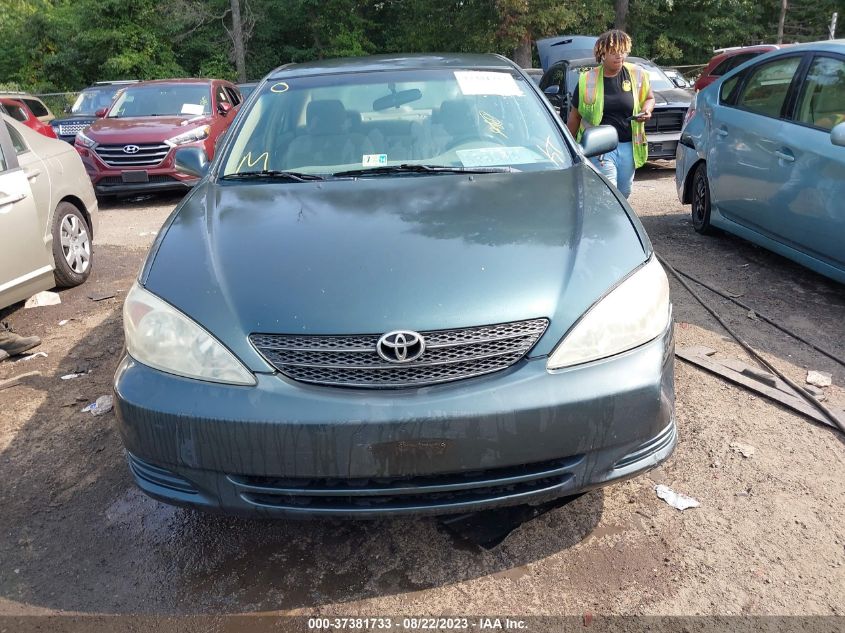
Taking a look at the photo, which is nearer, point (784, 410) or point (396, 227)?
point (396, 227)

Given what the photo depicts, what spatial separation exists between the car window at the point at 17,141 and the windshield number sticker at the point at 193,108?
529 centimetres

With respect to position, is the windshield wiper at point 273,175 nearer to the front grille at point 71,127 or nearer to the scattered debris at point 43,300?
the scattered debris at point 43,300

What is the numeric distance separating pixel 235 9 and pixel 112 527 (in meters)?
31.8

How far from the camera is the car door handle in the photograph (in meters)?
4.61

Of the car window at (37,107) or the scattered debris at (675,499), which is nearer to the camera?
Answer: the scattered debris at (675,499)

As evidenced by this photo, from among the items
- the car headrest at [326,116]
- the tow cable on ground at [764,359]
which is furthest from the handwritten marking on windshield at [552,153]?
the tow cable on ground at [764,359]

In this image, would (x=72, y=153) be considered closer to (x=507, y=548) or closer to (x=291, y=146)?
(x=291, y=146)

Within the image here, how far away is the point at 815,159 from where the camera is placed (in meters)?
4.54

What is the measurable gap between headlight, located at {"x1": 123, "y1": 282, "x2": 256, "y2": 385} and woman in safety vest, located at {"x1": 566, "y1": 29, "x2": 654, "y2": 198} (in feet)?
12.8

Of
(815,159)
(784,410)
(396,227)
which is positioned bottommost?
(784,410)

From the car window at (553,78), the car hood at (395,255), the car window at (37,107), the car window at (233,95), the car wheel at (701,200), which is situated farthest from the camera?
the car window at (37,107)

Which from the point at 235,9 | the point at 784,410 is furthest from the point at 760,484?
the point at 235,9

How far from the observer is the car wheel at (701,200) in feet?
20.4

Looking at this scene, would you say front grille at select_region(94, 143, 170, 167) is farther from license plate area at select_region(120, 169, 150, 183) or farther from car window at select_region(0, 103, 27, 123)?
car window at select_region(0, 103, 27, 123)
